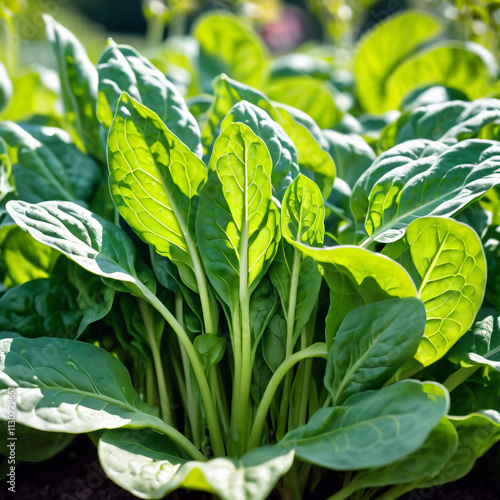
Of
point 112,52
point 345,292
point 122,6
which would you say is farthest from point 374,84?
point 122,6

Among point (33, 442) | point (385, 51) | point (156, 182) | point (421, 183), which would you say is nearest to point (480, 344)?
point (421, 183)

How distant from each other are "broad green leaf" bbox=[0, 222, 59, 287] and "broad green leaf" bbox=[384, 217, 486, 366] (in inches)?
21.7

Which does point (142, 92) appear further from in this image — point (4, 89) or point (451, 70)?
point (451, 70)

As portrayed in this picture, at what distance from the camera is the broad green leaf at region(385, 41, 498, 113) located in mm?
1279

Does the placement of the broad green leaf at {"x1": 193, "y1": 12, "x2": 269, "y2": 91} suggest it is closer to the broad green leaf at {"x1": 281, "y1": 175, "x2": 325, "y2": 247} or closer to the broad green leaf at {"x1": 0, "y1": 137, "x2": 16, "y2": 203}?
the broad green leaf at {"x1": 0, "y1": 137, "x2": 16, "y2": 203}

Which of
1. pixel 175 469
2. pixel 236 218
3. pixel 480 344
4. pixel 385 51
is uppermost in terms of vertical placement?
pixel 385 51

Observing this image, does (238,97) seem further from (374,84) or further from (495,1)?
(495,1)

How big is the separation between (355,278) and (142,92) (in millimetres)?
441

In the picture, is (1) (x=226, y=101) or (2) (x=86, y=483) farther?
(1) (x=226, y=101)

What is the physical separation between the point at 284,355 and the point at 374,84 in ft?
3.20

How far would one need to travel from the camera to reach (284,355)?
0.75 metres

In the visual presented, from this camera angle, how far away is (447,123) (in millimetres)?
927

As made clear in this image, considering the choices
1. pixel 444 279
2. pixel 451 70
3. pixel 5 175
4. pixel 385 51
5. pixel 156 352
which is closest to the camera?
pixel 444 279

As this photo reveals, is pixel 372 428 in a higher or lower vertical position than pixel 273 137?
lower
